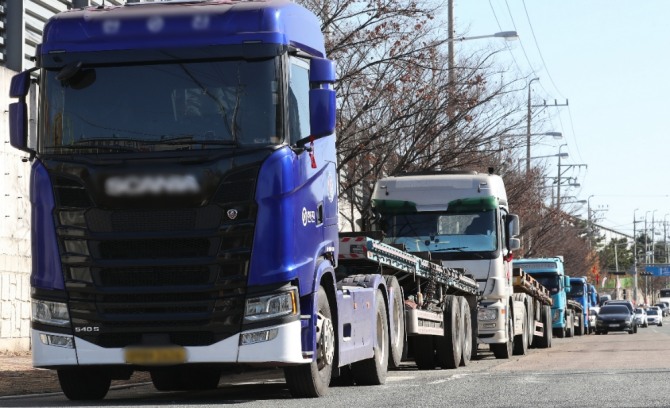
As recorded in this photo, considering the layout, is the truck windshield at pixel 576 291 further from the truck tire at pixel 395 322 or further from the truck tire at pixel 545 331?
the truck tire at pixel 395 322

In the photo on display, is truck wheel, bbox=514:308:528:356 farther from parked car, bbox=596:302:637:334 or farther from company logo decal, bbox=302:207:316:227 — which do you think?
parked car, bbox=596:302:637:334

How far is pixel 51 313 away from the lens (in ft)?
38.5

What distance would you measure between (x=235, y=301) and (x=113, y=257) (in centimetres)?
111

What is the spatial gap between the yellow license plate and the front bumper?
61 mm

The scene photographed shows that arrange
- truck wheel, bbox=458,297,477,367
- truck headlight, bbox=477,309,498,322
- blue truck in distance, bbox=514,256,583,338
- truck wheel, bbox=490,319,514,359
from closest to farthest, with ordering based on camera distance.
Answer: truck wheel, bbox=458,297,477,367 → truck headlight, bbox=477,309,498,322 → truck wheel, bbox=490,319,514,359 → blue truck in distance, bbox=514,256,583,338

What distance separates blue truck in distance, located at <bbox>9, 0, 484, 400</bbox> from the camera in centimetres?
1147

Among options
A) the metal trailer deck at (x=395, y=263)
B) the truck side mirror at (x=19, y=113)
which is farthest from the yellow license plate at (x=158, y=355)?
the metal trailer deck at (x=395, y=263)

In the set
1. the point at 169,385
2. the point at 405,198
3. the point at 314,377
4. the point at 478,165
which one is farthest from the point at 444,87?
the point at 314,377

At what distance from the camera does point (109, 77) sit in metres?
11.8

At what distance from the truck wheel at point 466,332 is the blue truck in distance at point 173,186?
944 cm

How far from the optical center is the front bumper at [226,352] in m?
11.5

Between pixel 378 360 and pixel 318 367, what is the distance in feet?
8.02

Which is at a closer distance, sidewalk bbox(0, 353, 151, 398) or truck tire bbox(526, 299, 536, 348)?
sidewalk bbox(0, 353, 151, 398)

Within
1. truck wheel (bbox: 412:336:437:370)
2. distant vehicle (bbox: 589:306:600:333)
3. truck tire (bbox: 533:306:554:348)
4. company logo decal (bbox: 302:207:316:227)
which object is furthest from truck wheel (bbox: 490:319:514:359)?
distant vehicle (bbox: 589:306:600:333)
